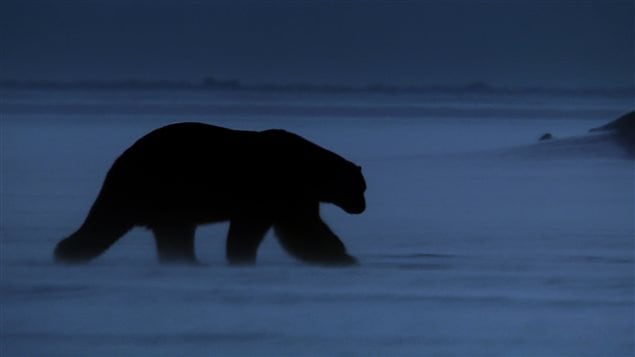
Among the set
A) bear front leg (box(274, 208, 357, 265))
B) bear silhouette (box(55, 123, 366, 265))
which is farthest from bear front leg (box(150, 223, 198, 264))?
bear front leg (box(274, 208, 357, 265))

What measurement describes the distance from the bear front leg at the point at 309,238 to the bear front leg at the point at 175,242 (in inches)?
8.3

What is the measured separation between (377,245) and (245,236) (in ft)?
1.13

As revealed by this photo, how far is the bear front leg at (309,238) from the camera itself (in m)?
2.46

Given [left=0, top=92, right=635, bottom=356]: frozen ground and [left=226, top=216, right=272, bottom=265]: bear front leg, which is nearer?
[left=0, top=92, right=635, bottom=356]: frozen ground

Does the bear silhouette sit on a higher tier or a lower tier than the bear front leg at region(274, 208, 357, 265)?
higher

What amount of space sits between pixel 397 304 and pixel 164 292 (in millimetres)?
542

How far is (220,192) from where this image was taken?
2439 millimetres

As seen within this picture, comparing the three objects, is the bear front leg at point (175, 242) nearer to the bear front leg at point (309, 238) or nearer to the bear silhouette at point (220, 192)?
the bear silhouette at point (220, 192)

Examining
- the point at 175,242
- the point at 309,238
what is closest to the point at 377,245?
the point at 309,238

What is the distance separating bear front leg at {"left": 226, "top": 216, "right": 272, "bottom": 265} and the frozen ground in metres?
0.05

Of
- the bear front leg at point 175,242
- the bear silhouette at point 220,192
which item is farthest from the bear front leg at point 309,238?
the bear front leg at point 175,242

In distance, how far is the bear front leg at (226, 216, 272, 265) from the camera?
2.44 metres

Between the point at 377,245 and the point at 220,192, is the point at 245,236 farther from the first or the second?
the point at 377,245

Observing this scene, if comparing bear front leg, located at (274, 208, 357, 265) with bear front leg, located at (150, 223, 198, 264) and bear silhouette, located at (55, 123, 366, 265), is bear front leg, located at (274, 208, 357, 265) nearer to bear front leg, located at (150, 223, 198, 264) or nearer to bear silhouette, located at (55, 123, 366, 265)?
bear silhouette, located at (55, 123, 366, 265)
